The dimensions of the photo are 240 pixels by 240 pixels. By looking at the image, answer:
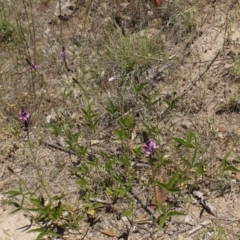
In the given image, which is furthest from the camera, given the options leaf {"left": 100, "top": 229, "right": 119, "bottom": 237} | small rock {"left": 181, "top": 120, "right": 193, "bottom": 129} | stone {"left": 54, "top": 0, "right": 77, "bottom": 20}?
stone {"left": 54, "top": 0, "right": 77, "bottom": 20}

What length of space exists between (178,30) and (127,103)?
0.76 meters

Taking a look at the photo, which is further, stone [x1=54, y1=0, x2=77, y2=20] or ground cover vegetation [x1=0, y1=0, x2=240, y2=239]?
stone [x1=54, y1=0, x2=77, y2=20]

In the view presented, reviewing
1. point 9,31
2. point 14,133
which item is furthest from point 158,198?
point 9,31

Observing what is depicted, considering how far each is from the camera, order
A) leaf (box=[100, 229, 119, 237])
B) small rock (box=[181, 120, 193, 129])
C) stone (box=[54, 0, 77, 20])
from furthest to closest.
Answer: stone (box=[54, 0, 77, 20]), small rock (box=[181, 120, 193, 129]), leaf (box=[100, 229, 119, 237])

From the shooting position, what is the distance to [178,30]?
9.84 ft

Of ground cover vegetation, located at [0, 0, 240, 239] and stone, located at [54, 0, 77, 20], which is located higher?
stone, located at [54, 0, 77, 20]

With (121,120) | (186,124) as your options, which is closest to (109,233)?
(121,120)

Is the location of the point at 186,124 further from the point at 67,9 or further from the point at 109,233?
the point at 67,9

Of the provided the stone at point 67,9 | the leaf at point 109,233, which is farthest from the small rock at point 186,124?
the stone at point 67,9

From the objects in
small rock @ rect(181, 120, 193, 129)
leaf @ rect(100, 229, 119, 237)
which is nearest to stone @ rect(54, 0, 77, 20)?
small rock @ rect(181, 120, 193, 129)

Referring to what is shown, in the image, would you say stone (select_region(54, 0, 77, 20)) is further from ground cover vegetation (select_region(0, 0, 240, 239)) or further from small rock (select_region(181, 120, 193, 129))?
small rock (select_region(181, 120, 193, 129))

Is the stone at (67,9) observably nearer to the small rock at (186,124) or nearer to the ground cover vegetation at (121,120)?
the ground cover vegetation at (121,120)

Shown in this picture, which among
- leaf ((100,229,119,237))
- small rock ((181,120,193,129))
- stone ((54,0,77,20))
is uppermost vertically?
stone ((54,0,77,20))

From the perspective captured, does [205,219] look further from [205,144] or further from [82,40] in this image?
[82,40]
